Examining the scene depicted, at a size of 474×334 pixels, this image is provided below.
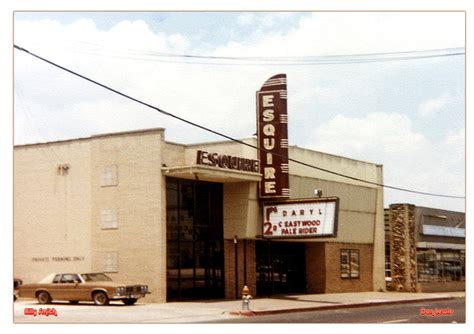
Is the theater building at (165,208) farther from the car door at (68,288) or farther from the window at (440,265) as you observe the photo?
the window at (440,265)

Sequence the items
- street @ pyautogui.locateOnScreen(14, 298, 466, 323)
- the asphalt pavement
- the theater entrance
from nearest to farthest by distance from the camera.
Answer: street @ pyautogui.locateOnScreen(14, 298, 466, 323) → the asphalt pavement → the theater entrance

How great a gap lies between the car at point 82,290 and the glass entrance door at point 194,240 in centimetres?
328

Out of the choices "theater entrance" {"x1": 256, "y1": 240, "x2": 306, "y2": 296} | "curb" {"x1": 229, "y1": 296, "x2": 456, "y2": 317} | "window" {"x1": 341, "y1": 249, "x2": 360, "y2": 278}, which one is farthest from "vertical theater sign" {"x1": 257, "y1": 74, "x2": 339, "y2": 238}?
"window" {"x1": 341, "y1": 249, "x2": 360, "y2": 278}

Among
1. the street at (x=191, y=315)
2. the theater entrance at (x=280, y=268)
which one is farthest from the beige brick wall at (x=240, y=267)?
the street at (x=191, y=315)

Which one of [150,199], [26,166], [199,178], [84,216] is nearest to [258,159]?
[199,178]

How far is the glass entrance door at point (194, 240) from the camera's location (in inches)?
1323

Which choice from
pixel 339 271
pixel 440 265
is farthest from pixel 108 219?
pixel 440 265

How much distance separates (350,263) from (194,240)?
12.2 m

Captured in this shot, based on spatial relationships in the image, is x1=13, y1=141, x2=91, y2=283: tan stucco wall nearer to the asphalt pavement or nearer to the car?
the asphalt pavement

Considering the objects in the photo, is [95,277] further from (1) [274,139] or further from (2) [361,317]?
(2) [361,317]

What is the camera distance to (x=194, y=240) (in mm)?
34594

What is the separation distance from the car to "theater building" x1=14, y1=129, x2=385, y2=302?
2.15 metres

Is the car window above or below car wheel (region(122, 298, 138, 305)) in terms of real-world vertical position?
above

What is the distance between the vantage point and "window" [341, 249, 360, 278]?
141 feet
